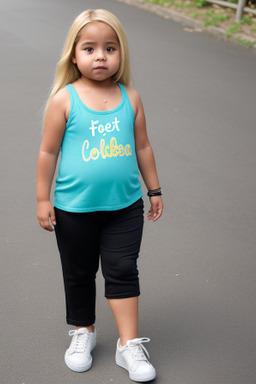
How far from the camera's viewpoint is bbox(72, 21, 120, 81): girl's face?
124 inches

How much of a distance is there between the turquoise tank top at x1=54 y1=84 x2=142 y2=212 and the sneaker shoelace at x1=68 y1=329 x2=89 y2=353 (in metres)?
0.69

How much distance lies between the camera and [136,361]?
11.0 feet

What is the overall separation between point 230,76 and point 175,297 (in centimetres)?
544

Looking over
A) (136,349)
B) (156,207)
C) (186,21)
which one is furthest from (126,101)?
(186,21)

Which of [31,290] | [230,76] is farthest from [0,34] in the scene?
[31,290]

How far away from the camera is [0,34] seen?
11625 mm

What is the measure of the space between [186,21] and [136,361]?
991 cm

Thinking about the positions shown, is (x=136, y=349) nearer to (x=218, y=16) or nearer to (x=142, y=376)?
(x=142, y=376)

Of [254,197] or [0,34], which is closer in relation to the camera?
[254,197]

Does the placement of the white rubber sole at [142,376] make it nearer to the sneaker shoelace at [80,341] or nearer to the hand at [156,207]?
the sneaker shoelace at [80,341]

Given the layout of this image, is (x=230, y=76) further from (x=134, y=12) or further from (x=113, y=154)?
(x=113, y=154)

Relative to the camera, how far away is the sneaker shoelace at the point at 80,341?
3521 millimetres

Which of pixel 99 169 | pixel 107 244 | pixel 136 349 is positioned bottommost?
pixel 136 349

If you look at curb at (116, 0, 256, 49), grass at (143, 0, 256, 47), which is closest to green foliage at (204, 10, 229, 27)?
grass at (143, 0, 256, 47)
